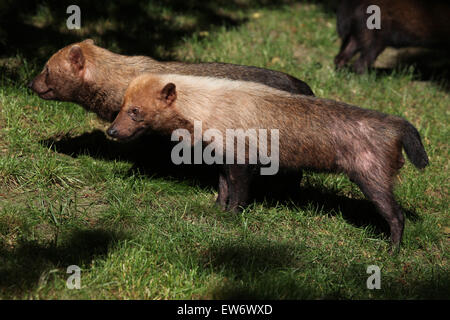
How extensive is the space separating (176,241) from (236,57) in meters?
4.36

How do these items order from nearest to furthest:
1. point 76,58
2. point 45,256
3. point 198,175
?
1. point 45,256
2. point 76,58
3. point 198,175

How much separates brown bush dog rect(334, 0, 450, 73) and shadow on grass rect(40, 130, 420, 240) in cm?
348

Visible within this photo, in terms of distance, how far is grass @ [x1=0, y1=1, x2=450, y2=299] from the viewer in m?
4.42

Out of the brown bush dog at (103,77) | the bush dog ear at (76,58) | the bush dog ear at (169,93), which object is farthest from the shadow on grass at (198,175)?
the bush dog ear at (169,93)

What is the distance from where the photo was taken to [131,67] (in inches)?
250

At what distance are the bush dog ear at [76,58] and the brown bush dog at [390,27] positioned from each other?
4526 millimetres

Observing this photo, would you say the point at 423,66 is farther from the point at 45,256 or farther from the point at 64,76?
the point at 45,256

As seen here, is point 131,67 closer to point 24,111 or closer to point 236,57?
point 24,111

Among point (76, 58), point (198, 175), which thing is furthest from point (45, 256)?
point (76, 58)

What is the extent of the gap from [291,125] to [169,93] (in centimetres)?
119

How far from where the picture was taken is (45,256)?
4.54 meters

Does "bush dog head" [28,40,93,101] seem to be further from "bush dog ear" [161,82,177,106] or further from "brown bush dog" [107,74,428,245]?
"bush dog ear" [161,82,177,106]

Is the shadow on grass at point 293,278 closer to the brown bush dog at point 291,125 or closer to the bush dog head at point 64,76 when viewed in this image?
the brown bush dog at point 291,125

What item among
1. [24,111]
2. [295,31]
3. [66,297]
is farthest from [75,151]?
[295,31]
